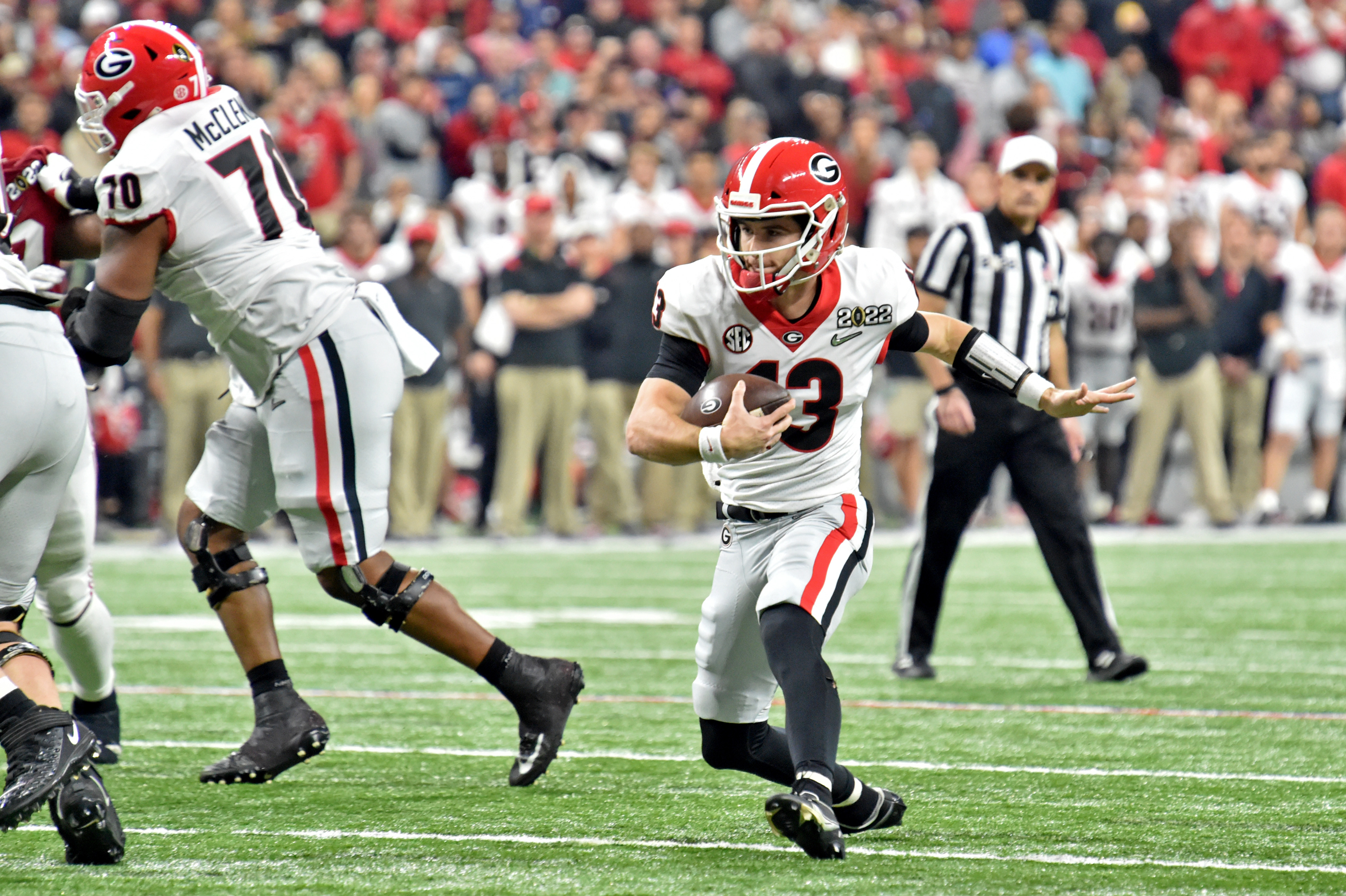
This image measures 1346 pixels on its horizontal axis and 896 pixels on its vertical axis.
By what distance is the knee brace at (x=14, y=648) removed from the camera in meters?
3.64

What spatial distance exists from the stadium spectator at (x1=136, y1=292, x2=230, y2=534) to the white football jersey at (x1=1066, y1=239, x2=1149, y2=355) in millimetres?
5674

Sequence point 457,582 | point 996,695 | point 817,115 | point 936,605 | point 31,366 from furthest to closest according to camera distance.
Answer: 1. point 817,115
2. point 457,582
3. point 936,605
4. point 996,695
5. point 31,366

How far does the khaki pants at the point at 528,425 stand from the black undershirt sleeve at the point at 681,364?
771 cm

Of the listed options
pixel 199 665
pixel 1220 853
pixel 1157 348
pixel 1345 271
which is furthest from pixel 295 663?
pixel 1345 271

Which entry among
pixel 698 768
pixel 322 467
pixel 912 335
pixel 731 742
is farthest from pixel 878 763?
pixel 322 467

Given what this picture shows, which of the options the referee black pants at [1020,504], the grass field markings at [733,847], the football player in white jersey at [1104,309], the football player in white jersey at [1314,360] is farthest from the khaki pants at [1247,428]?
the grass field markings at [733,847]

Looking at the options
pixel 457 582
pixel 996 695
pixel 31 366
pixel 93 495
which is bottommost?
pixel 457 582

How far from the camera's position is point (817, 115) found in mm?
13695

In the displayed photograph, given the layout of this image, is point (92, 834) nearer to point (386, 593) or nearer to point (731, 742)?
point (386, 593)

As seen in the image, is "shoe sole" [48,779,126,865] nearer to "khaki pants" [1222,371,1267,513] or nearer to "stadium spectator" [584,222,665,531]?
Answer: "stadium spectator" [584,222,665,531]

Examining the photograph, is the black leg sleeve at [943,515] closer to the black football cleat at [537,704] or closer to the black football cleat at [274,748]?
the black football cleat at [537,704]

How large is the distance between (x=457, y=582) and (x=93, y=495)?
4.99 m

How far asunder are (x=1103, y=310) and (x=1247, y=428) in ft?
5.29

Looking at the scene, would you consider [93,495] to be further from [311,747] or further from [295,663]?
[295,663]
